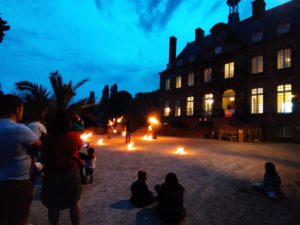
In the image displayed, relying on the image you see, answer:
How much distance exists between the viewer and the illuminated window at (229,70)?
1029 inches

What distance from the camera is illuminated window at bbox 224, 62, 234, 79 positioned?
85.7ft

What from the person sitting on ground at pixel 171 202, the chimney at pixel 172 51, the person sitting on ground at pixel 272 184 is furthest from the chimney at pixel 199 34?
the person sitting on ground at pixel 171 202

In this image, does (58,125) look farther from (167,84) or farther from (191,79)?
(167,84)

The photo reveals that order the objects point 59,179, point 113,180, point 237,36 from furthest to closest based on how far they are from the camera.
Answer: point 237,36, point 113,180, point 59,179

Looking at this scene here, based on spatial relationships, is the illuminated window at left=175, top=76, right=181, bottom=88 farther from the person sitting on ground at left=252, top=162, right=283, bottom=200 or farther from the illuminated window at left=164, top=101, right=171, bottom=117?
the person sitting on ground at left=252, top=162, right=283, bottom=200

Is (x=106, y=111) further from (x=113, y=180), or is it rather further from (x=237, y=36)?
(x=113, y=180)

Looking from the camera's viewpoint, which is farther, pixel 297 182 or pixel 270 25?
pixel 270 25

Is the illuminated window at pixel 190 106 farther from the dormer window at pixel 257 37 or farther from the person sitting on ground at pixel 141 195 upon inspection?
the person sitting on ground at pixel 141 195

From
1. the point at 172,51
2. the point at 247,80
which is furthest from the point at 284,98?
the point at 172,51

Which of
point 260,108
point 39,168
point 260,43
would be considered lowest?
point 39,168

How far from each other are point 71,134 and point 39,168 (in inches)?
79.3

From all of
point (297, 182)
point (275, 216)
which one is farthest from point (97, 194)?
point (297, 182)

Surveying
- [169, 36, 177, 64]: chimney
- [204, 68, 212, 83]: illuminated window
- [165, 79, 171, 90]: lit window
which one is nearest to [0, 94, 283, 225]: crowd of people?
[204, 68, 212, 83]: illuminated window

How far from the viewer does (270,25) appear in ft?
79.1
